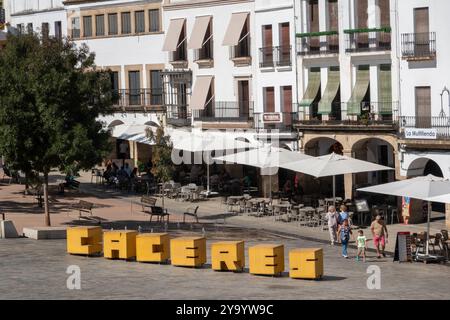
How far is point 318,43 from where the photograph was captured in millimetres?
60375

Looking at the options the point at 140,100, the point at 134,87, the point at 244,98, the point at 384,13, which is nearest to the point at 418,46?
the point at 384,13

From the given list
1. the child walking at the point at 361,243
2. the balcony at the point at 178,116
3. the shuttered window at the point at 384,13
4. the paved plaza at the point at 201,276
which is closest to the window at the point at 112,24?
the balcony at the point at 178,116

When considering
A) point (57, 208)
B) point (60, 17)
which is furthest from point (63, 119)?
point (60, 17)

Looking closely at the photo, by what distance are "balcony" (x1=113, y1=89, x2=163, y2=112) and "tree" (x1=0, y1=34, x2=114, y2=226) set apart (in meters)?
25.7

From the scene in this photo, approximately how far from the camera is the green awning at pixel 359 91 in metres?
58.0

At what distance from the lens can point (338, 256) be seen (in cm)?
4272

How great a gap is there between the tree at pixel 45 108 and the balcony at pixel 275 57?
16.8m

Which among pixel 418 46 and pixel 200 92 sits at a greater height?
pixel 418 46

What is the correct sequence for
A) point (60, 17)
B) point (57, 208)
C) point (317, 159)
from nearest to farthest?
point (317, 159)
point (57, 208)
point (60, 17)

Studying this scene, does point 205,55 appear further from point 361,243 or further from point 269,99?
point 361,243

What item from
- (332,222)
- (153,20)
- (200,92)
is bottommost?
(332,222)

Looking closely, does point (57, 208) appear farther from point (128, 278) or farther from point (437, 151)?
point (128, 278)

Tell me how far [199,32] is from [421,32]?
17232 millimetres

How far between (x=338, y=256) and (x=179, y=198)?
20.0 m
